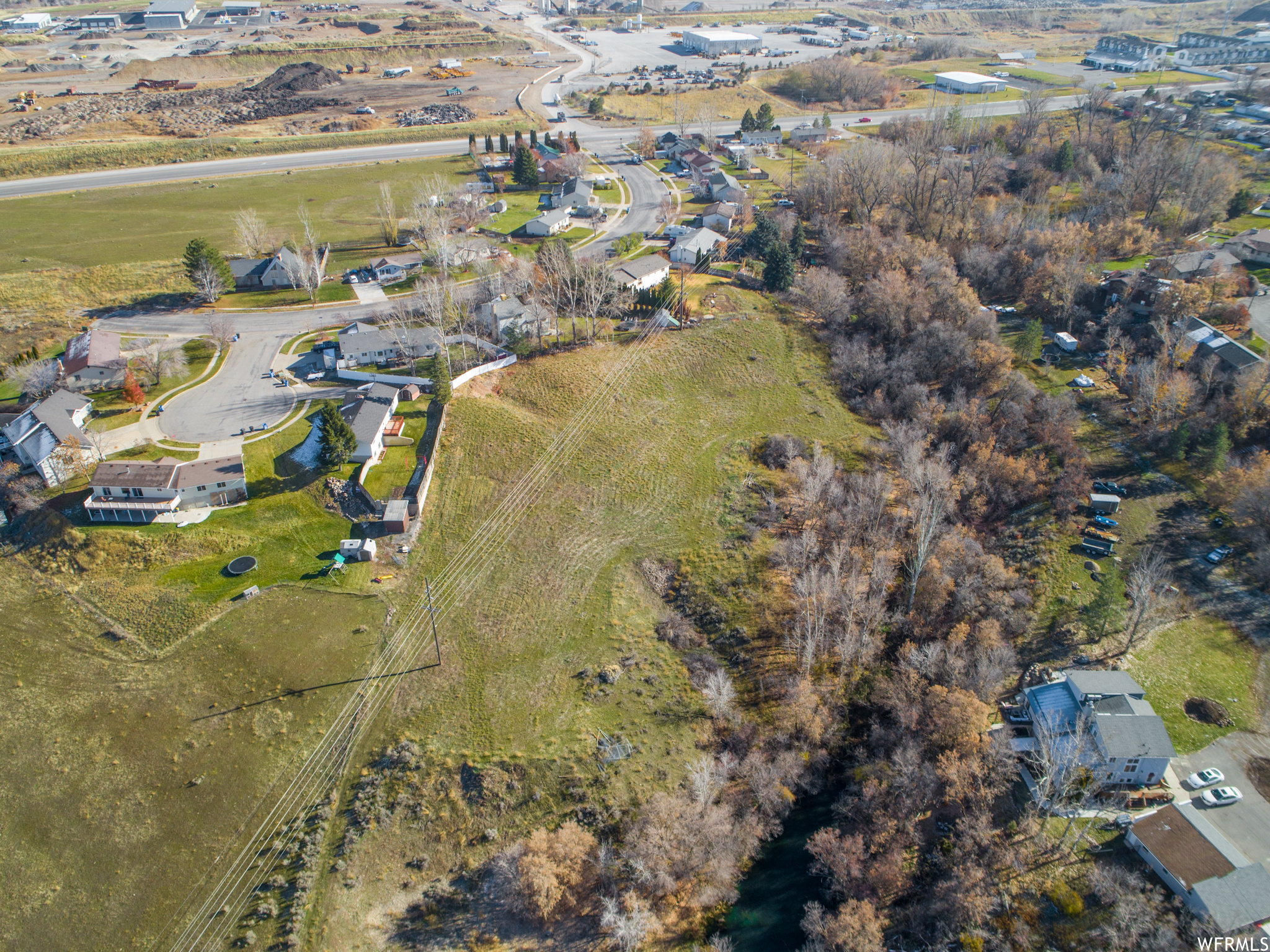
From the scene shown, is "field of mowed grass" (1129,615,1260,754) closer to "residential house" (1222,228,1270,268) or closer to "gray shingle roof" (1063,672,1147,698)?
"gray shingle roof" (1063,672,1147,698)

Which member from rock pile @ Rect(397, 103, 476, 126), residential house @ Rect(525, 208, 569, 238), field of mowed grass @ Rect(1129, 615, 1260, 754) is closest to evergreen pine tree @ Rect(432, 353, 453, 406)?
residential house @ Rect(525, 208, 569, 238)

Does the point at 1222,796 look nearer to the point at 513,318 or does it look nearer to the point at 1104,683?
the point at 1104,683

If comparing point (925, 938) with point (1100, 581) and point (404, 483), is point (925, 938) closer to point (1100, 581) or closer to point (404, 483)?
point (1100, 581)

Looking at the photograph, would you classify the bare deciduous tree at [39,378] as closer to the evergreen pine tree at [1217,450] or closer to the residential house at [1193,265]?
the evergreen pine tree at [1217,450]

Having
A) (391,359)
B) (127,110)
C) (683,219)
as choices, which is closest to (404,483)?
(391,359)

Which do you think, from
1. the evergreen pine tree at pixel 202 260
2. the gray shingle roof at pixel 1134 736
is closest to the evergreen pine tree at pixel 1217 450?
the gray shingle roof at pixel 1134 736
